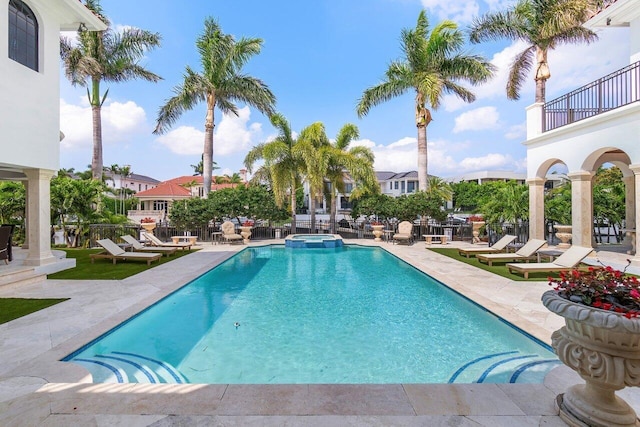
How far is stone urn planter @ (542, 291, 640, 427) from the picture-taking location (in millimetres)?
2461

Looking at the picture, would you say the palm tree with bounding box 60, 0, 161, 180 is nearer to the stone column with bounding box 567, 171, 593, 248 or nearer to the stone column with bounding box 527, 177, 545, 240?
the stone column with bounding box 527, 177, 545, 240

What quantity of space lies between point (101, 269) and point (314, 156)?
12.4m

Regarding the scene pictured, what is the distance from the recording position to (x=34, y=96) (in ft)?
30.1

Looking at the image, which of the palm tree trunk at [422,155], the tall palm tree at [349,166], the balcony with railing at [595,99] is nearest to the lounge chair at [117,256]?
the tall palm tree at [349,166]

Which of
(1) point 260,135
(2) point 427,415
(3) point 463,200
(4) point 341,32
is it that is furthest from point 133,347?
(3) point 463,200

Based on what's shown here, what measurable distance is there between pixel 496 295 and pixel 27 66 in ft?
44.7

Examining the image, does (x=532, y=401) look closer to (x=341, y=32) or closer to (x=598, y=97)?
(x=598, y=97)

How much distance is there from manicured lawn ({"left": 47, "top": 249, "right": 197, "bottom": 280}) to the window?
19.7 feet

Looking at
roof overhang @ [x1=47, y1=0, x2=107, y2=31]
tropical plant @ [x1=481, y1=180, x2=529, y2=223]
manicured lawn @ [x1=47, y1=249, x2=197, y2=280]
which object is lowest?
manicured lawn @ [x1=47, y1=249, x2=197, y2=280]

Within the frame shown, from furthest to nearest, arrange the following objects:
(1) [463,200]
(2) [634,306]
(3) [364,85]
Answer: (1) [463,200], (3) [364,85], (2) [634,306]

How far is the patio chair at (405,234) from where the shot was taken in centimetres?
A: 1748

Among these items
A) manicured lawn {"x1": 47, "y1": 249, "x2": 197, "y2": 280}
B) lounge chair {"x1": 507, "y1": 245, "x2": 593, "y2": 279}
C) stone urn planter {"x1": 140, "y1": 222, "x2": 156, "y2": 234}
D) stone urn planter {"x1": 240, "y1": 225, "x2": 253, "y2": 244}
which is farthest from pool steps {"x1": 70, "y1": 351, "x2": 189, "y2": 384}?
stone urn planter {"x1": 140, "y1": 222, "x2": 156, "y2": 234}

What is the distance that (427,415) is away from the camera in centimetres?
308

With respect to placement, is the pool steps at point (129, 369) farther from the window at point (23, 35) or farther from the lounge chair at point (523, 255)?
the lounge chair at point (523, 255)
